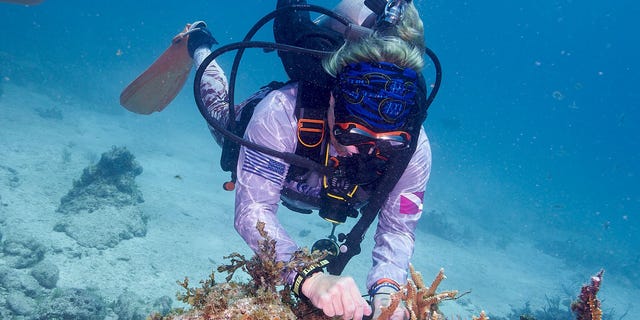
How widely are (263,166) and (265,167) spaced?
0.07 ft

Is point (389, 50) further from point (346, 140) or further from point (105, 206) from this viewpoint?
Answer: point (105, 206)

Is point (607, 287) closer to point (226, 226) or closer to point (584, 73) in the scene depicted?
point (226, 226)

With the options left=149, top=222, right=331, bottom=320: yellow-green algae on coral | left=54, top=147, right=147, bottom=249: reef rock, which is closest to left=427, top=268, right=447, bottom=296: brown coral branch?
left=149, top=222, right=331, bottom=320: yellow-green algae on coral

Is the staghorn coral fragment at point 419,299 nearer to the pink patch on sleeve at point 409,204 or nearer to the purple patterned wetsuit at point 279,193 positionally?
the purple patterned wetsuit at point 279,193

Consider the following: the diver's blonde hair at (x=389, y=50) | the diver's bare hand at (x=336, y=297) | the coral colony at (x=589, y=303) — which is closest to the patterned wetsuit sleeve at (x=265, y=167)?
the diver's blonde hair at (x=389, y=50)

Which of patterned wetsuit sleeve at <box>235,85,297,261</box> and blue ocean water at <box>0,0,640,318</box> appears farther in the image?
blue ocean water at <box>0,0,640,318</box>

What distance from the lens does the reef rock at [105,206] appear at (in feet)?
31.1

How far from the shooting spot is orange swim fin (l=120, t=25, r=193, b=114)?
21.6 ft

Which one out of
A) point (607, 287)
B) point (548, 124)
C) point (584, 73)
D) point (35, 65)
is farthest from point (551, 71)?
point (35, 65)

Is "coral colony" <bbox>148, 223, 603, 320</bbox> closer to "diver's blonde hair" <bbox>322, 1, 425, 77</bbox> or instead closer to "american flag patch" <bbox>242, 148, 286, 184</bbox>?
"american flag patch" <bbox>242, 148, 286, 184</bbox>

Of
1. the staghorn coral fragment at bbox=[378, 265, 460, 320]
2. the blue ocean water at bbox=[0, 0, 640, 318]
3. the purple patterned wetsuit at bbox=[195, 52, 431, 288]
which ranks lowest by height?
the staghorn coral fragment at bbox=[378, 265, 460, 320]

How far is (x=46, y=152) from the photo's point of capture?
49.7 feet

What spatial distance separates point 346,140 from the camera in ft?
9.87

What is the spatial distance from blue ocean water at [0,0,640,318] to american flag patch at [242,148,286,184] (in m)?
19.0
